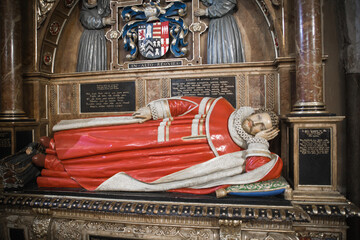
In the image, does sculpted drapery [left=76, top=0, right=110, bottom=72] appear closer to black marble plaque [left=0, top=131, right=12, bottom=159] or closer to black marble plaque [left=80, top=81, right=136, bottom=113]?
black marble plaque [left=80, top=81, right=136, bottom=113]

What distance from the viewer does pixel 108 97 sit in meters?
3.65

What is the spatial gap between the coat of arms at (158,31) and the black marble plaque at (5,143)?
1.96m

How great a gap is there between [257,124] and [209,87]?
3.47ft

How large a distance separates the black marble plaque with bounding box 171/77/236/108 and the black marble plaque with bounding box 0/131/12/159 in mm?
2315

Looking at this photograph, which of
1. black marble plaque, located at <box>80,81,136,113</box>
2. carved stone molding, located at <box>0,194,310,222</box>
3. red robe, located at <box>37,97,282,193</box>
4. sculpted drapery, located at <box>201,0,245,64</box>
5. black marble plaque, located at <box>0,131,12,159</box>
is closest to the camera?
carved stone molding, located at <box>0,194,310,222</box>

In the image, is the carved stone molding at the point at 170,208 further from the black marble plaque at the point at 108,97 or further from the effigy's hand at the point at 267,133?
the black marble plaque at the point at 108,97

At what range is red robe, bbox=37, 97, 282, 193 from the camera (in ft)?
7.91

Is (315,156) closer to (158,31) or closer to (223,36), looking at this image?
(223,36)

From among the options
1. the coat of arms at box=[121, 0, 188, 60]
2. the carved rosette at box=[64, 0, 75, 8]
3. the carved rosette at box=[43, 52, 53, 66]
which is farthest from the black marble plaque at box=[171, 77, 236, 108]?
the carved rosette at box=[64, 0, 75, 8]

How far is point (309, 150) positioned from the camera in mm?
2289

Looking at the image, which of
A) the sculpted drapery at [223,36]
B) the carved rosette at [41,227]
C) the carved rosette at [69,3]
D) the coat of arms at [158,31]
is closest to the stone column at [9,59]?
the carved rosette at [69,3]

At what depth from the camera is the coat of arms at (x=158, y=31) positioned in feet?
11.8

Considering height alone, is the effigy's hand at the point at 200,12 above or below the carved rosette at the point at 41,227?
above

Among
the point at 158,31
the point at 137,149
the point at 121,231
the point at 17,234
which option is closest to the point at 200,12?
the point at 158,31
